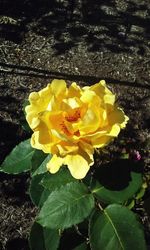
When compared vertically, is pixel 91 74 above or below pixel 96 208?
below

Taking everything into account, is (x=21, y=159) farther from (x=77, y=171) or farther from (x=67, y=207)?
(x=77, y=171)

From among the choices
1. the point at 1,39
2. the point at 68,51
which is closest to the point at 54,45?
the point at 68,51

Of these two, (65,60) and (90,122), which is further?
(65,60)

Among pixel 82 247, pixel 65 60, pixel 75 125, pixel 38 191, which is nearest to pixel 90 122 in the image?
pixel 75 125

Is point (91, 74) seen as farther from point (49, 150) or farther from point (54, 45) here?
point (49, 150)

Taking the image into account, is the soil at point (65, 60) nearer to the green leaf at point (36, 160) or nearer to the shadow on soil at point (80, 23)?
the shadow on soil at point (80, 23)
